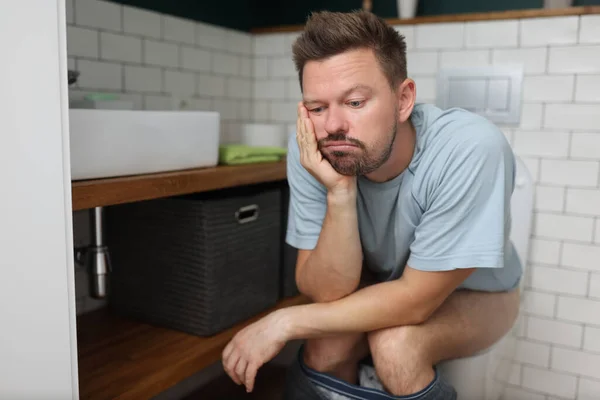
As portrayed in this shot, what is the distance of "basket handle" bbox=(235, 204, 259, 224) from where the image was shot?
5.17ft

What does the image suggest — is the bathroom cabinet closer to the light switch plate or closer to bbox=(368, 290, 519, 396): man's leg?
bbox=(368, 290, 519, 396): man's leg

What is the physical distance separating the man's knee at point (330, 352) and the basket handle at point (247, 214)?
1.26 ft

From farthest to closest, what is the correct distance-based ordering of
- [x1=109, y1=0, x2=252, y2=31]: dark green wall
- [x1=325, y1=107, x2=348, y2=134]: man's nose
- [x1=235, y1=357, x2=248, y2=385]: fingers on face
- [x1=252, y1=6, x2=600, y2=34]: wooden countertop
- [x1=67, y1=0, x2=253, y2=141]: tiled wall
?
1. [x1=109, y1=0, x2=252, y2=31]: dark green wall
2. [x1=252, y1=6, x2=600, y2=34]: wooden countertop
3. [x1=67, y1=0, x2=253, y2=141]: tiled wall
4. [x1=235, y1=357, x2=248, y2=385]: fingers on face
5. [x1=325, y1=107, x2=348, y2=134]: man's nose

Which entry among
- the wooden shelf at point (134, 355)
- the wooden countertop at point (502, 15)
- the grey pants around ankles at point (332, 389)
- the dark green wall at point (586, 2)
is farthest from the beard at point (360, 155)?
the dark green wall at point (586, 2)

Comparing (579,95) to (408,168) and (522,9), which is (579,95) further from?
(408,168)

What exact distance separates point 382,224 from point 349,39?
1.49 ft

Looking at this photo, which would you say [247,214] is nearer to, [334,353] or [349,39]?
[334,353]

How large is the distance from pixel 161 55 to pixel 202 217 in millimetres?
677

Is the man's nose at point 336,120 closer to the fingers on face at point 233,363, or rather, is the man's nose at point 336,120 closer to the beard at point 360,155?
the beard at point 360,155

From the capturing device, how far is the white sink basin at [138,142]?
115 cm

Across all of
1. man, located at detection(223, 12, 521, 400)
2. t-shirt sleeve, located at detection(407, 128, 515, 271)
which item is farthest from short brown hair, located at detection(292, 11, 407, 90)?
t-shirt sleeve, located at detection(407, 128, 515, 271)

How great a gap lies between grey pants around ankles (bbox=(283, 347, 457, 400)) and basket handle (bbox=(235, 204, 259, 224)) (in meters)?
0.39

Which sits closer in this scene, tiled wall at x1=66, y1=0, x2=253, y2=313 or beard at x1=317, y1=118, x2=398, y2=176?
beard at x1=317, y1=118, x2=398, y2=176

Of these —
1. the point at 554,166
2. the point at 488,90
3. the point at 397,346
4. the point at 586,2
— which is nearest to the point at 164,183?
the point at 397,346
